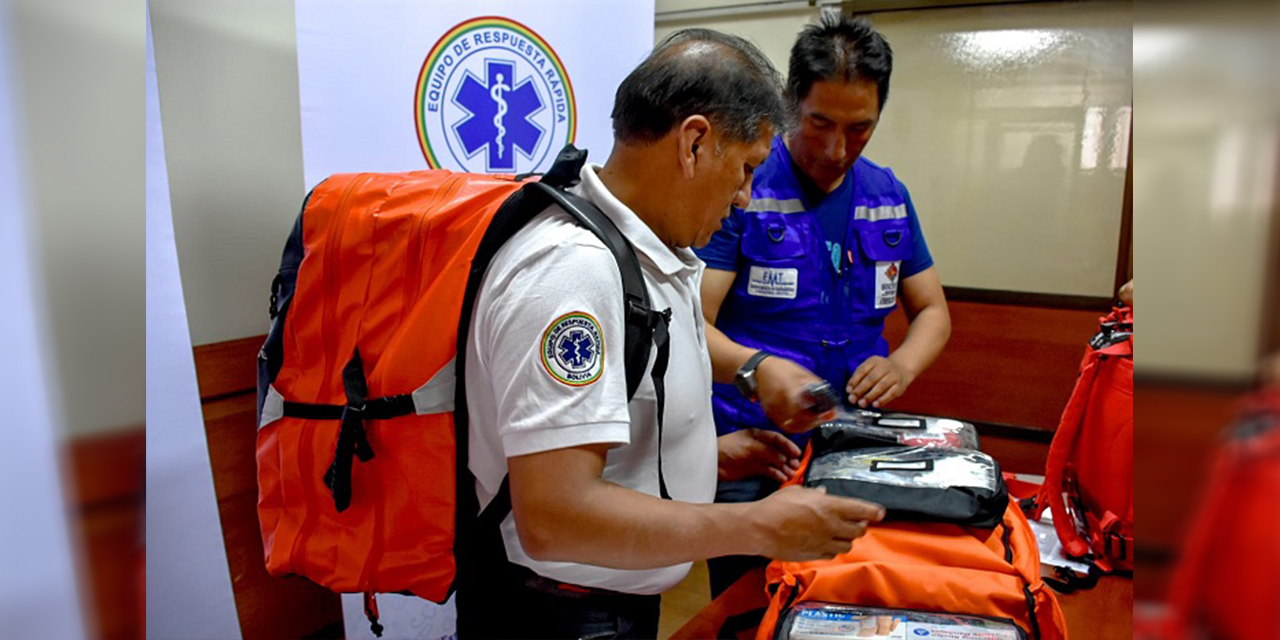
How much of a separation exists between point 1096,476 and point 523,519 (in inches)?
43.9

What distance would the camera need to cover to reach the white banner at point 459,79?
2.04 meters

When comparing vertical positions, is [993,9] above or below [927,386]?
above

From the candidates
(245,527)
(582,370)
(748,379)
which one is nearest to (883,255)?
(748,379)

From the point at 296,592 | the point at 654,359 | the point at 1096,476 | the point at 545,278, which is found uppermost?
the point at 545,278

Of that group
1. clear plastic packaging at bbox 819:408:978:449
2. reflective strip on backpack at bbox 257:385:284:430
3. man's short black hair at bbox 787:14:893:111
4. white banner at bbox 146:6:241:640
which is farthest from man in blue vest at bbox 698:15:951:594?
white banner at bbox 146:6:241:640

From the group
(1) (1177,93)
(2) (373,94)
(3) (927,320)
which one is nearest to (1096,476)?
(3) (927,320)

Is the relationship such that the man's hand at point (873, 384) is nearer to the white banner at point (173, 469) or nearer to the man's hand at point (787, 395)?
the man's hand at point (787, 395)

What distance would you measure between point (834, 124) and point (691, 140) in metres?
0.82

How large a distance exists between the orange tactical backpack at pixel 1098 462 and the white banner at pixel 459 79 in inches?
67.2

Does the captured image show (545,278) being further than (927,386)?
No

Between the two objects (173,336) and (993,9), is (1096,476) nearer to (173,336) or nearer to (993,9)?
(173,336)

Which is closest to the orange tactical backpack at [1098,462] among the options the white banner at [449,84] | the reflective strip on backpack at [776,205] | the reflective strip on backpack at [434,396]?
the reflective strip on backpack at [776,205]

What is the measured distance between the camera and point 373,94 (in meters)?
2.14

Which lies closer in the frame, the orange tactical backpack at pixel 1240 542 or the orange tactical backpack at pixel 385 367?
the orange tactical backpack at pixel 1240 542
